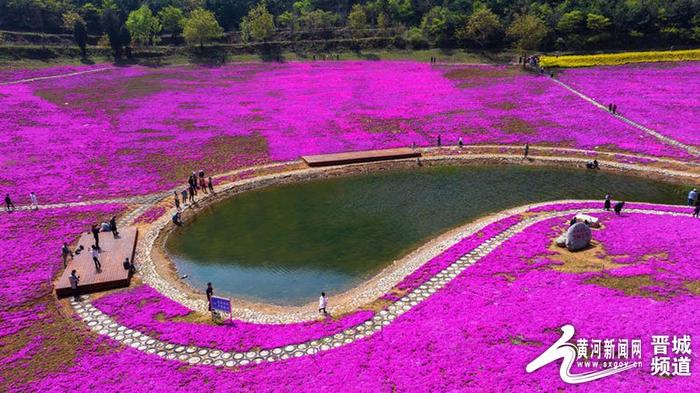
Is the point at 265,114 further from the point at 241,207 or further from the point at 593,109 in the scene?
the point at 593,109

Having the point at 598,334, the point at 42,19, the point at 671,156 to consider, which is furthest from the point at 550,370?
the point at 42,19

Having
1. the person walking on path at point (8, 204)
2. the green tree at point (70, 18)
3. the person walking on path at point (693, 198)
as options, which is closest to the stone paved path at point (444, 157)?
the person walking on path at point (8, 204)

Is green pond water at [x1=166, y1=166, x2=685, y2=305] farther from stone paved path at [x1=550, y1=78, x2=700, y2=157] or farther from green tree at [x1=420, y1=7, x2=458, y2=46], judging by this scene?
green tree at [x1=420, y1=7, x2=458, y2=46]

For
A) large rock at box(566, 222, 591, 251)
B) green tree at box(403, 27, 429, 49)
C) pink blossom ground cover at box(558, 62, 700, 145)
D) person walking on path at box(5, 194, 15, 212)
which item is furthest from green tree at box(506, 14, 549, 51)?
person walking on path at box(5, 194, 15, 212)

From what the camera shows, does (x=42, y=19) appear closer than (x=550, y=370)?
No

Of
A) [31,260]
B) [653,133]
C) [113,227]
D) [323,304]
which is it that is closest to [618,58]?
[653,133]
